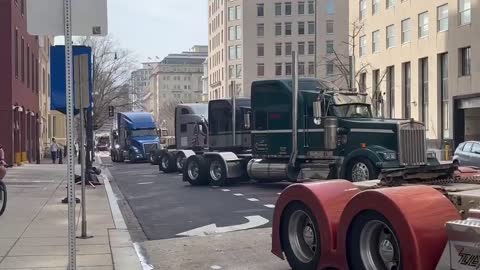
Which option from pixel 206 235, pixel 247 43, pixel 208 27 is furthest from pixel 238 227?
pixel 208 27

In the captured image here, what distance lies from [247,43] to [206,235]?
4115 inches

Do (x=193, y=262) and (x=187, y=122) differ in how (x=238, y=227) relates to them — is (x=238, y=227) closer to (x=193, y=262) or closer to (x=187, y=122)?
(x=193, y=262)

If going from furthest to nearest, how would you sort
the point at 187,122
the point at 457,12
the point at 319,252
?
the point at 457,12, the point at 187,122, the point at 319,252

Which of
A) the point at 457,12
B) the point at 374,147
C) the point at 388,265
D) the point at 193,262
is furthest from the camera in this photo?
the point at 457,12

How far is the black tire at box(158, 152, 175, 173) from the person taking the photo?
30.4 m

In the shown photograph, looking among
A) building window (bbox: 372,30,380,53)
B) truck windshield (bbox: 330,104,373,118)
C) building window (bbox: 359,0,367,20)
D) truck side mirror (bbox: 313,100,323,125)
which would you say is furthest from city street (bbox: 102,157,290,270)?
building window (bbox: 359,0,367,20)

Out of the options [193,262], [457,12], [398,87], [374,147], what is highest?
[457,12]

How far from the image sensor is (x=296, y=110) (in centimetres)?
1812

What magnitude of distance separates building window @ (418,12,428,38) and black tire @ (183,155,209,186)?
28743mm

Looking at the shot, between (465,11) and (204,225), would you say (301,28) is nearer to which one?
(465,11)

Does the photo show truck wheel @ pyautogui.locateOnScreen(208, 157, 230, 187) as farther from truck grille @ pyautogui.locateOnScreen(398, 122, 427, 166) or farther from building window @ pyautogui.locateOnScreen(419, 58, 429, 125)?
building window @ pyautogui.locateOnScreen(419, 58, 429, 125)

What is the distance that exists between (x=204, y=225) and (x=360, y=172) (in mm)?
5951

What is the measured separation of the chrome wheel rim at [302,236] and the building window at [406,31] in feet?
140

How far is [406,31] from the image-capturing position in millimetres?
48688
